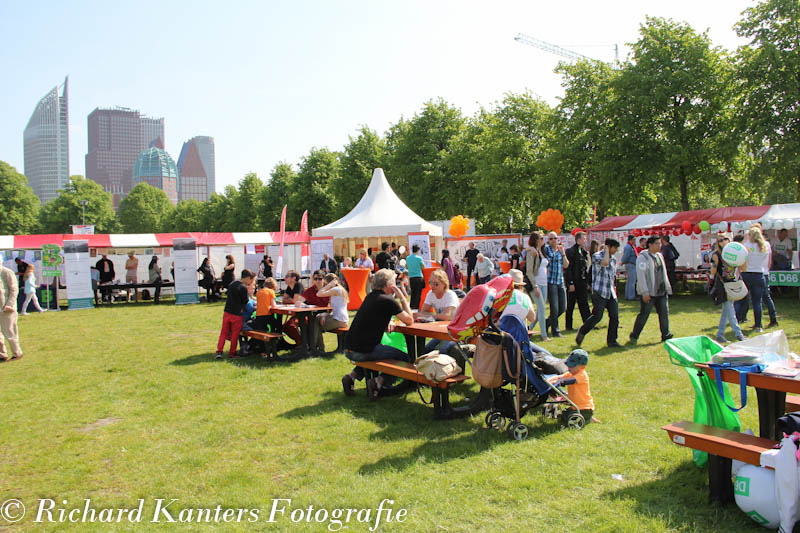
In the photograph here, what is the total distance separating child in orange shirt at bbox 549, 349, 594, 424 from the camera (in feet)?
16.5

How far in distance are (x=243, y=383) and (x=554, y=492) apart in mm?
4672

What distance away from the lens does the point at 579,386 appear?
16.7 ft

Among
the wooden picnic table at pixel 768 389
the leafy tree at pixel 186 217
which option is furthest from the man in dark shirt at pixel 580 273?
the leafy tree at pixel 186 217

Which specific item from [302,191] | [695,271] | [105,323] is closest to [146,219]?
[302,191]

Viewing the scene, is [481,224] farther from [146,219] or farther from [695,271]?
[146,219]

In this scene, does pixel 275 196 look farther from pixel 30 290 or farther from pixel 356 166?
pixel 30 290

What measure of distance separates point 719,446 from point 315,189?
44637 millimetres

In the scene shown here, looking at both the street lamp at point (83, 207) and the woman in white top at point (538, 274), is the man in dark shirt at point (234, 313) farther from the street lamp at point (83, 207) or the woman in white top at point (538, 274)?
the street lamp at point (83, 207)

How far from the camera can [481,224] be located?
37562 millimetres

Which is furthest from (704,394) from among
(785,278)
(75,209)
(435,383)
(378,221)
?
(75,209)

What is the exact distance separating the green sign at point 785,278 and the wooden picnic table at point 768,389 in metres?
12.3

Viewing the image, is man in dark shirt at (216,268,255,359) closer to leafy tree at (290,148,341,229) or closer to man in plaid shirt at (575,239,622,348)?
man in plaid shirt at (575,239,622,348)

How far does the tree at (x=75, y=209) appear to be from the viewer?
72125 millimetres

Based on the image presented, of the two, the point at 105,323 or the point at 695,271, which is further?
the point at 695,271
